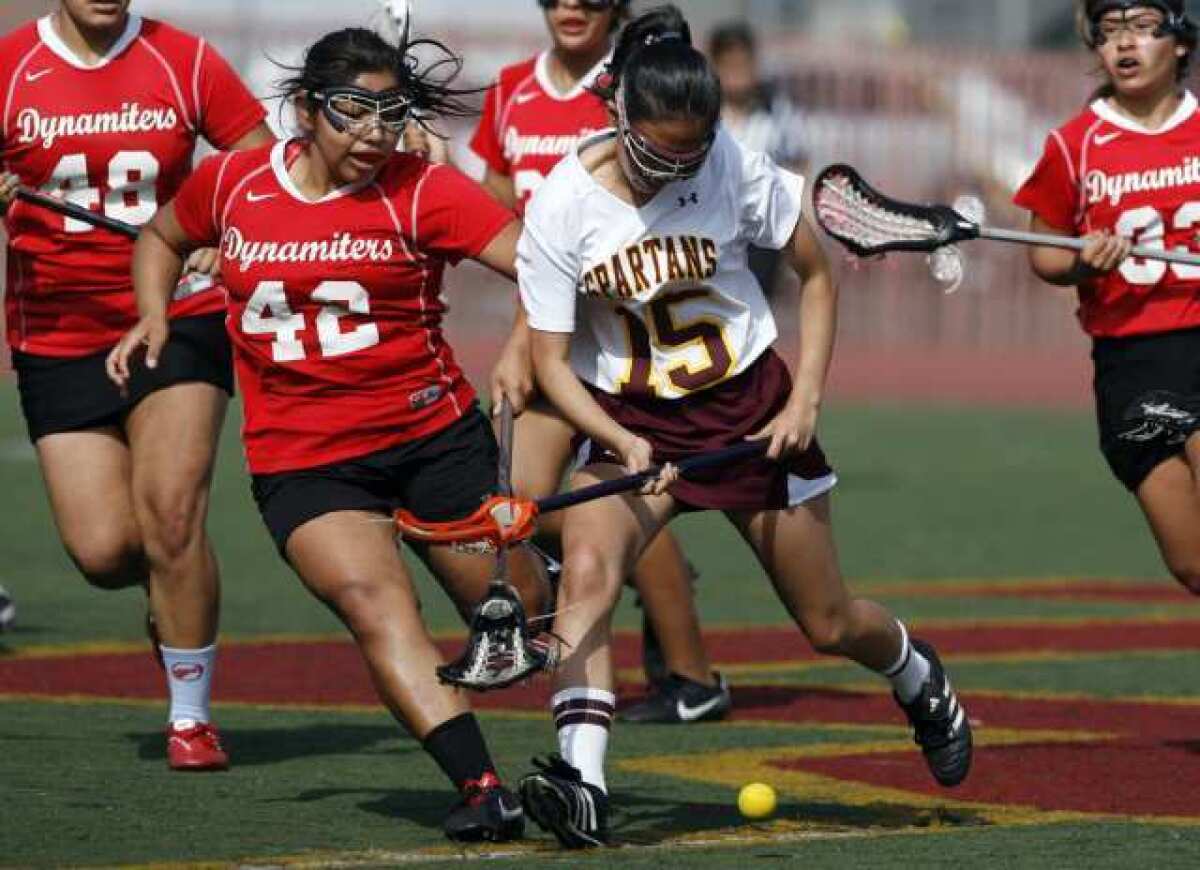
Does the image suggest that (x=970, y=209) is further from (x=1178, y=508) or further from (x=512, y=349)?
(x=512, y=349)

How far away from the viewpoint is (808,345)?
7.29 meters

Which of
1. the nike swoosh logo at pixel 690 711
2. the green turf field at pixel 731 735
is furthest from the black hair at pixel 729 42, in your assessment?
the nike swoosh logo at pixel 690 711

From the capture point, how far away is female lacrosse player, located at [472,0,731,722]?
9.20 metres

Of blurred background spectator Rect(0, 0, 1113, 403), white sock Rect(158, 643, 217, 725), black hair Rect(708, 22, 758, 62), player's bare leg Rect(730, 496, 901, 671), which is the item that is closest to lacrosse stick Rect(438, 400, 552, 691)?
player's bare leg Rect(730, 496, 901, 671)

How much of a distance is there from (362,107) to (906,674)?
207 centimetres

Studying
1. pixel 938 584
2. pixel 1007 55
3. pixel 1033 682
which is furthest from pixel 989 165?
pixel 1033 682

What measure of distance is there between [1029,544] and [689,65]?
8.43 metres

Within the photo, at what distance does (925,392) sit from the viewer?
25766mm

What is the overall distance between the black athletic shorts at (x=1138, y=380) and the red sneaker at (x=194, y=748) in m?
2.75

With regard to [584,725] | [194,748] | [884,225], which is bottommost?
[194,748]

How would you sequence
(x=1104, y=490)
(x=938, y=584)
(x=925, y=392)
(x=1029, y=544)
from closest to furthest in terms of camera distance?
(x=938, y=584)
(x=1029, y=544)
(x=1104, y=490)
(x=925, y=392)

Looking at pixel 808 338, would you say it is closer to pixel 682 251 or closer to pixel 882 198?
pixel 682 251

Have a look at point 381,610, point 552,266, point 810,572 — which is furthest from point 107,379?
point 810,572

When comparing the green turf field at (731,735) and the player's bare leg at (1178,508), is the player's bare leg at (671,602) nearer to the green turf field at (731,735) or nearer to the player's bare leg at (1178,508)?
the green turf field at (731,735)
